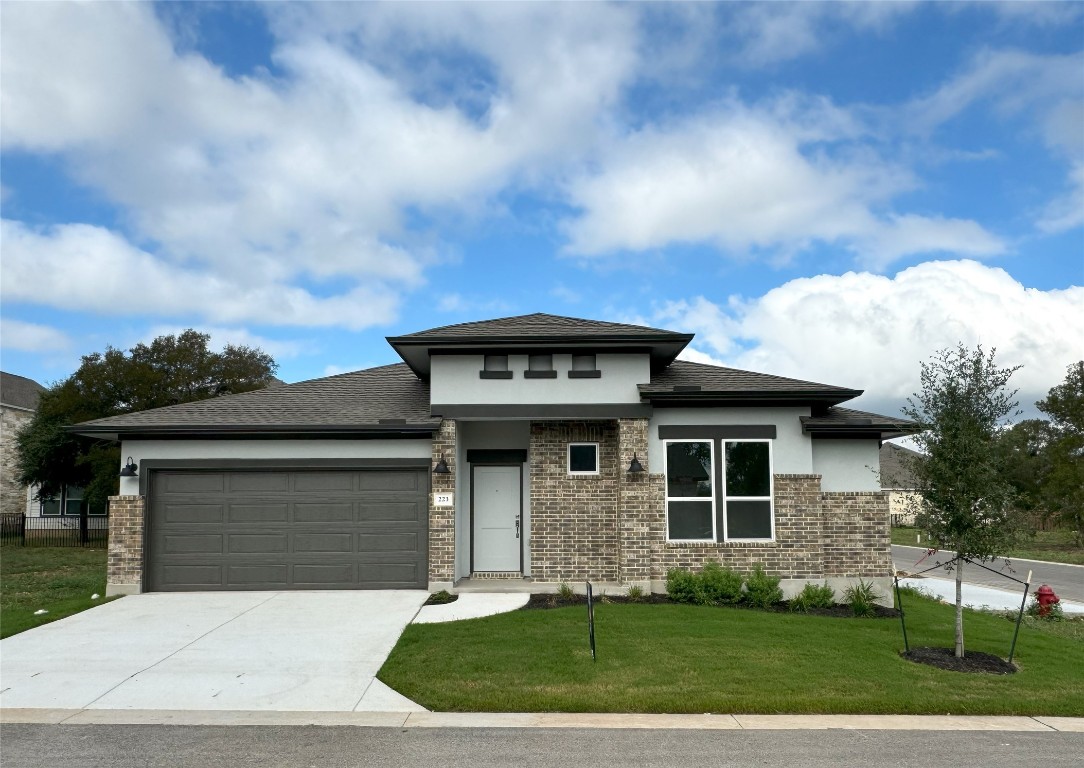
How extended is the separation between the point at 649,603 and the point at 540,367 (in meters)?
4.50

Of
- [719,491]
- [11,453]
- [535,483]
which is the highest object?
[11,453]

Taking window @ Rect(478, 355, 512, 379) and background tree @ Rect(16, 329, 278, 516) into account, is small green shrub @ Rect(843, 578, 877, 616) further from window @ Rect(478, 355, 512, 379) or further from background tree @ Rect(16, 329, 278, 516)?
background tree @ Rect(16, 329, 278, 516)

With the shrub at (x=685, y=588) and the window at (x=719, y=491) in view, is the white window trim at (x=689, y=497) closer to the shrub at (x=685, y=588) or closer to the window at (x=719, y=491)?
the window at (x=719, y=491)

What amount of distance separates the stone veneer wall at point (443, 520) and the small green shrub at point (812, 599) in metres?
5.86

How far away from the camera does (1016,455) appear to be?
984 centimetres

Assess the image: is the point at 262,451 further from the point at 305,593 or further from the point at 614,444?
the point at 614,444

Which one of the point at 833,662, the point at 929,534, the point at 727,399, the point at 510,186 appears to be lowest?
the point at 833,662

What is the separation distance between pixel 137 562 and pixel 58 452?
23547 millimetres

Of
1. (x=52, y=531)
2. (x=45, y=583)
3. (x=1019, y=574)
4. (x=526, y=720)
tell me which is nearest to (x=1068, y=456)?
(x=1019, y=574)

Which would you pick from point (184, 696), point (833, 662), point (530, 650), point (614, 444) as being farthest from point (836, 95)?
point (184, 696)

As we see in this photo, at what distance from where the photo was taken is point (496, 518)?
1459 centimetres

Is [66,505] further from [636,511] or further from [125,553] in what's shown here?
[636,511]

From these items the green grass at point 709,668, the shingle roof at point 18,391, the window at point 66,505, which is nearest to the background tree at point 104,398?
the window at point 66,505

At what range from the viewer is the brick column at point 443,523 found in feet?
42.3
